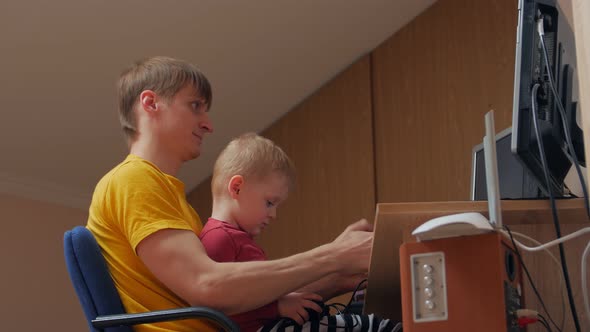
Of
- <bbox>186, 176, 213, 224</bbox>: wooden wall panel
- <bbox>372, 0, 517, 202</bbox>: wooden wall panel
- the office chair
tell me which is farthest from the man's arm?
<bbox>186, 176, 213, 224</bbox>: wooden wall panel

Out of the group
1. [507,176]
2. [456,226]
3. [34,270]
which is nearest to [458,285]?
[456,226]

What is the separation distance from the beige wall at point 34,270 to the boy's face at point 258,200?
3.37m

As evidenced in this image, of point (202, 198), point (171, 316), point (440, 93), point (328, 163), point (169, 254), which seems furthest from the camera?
point (202, 198)

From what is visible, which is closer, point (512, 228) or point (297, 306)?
point (297, 306)

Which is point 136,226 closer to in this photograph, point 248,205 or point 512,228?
point 248,205

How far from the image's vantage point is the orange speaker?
130 centimetres

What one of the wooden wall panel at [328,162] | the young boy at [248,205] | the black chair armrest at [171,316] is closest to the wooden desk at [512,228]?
the young boy at [248,205]

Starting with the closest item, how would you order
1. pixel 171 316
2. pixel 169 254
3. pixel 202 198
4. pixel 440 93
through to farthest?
pixel 171 316
pixel 169 254
pixel 440 93
pixel 202 198

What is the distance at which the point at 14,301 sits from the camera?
16.2 ft

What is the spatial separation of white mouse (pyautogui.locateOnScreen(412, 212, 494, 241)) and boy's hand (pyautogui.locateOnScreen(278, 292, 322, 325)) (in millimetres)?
457

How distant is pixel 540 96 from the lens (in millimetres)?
1575

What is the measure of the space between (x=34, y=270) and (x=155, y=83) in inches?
136

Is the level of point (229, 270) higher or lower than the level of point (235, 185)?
lower

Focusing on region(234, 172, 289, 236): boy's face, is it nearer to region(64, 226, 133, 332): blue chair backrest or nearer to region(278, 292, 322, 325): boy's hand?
region(278, 292, 322, 325): boy's hand
